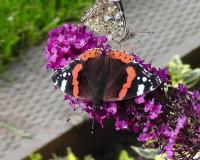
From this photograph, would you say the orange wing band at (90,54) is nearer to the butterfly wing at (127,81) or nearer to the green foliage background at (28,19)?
the butterfly wing at (127,81)

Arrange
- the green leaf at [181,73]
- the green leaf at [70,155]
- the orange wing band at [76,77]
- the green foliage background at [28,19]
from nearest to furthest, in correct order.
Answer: the orange wing band at [76,77] → the green leaf at [70,155] → the green leaf at [181,73] → the green foliage background at [28,19]

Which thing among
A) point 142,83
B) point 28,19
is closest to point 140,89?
point 142,83

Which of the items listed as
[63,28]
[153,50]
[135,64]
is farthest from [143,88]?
[153,50]

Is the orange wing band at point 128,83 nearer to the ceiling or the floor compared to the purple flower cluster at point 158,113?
nearer to the ceiling

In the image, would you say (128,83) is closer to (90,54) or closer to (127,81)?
(127,81)

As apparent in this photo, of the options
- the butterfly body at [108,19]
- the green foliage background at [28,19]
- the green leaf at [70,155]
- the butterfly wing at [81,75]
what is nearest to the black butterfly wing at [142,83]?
the butterfly wing at [81,75]

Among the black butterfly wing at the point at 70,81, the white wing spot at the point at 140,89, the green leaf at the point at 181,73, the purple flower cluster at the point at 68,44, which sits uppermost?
the purple flower cluster at the point at 68,44
